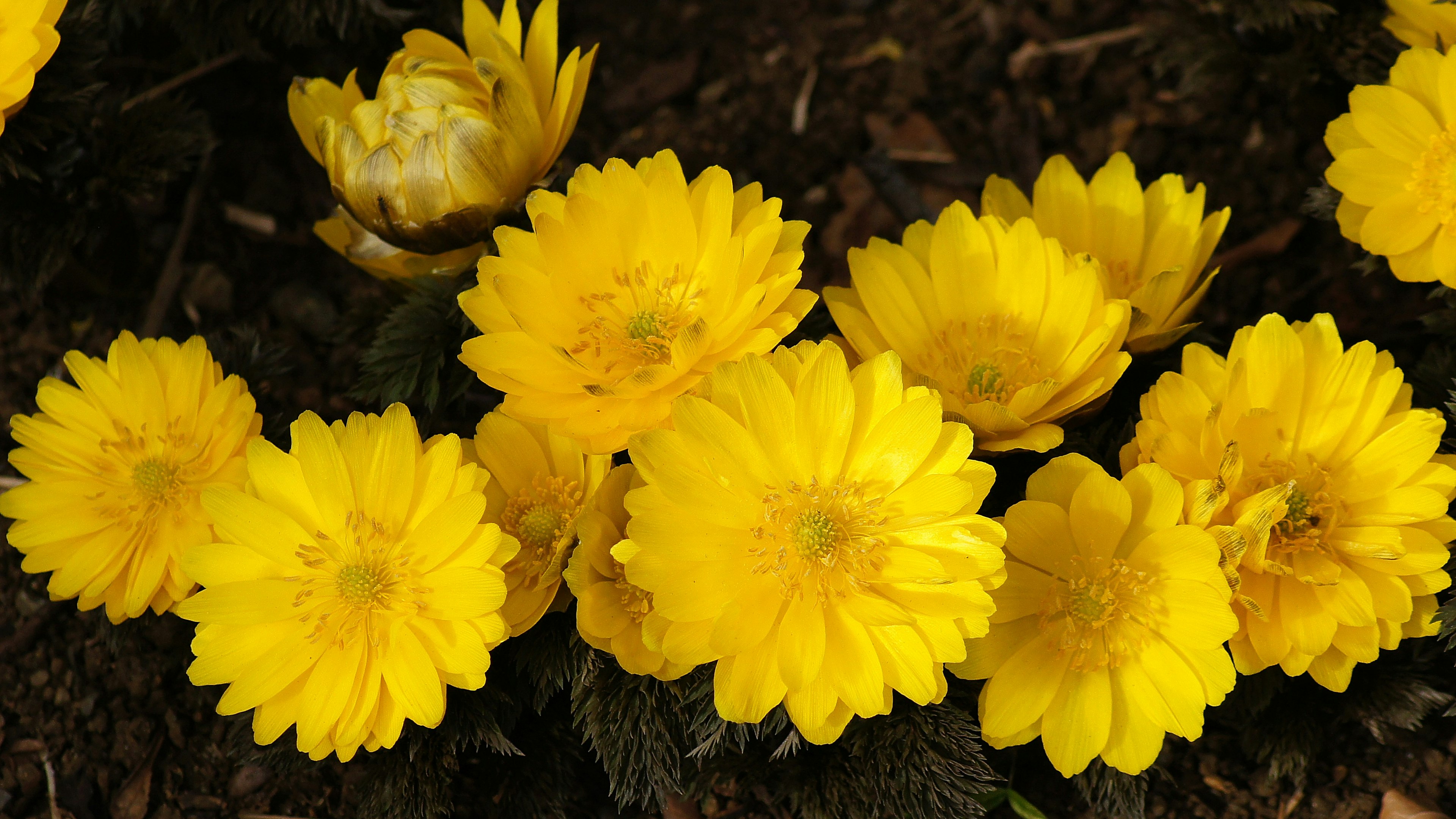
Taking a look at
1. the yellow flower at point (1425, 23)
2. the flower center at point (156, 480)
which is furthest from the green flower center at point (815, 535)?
the yellow flower at point (1425, 23)

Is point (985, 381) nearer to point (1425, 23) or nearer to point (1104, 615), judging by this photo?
point (1104, 615)

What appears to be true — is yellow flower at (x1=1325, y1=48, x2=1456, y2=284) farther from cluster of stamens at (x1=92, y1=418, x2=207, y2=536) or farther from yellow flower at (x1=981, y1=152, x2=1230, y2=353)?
cluster of stamens at (x1=92, y1=418, x2=207, y2=536)

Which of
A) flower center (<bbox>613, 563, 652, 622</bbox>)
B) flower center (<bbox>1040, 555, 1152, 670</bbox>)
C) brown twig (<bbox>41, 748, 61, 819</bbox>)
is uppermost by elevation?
flower center (<bbox>1040, 555, 1152, 670</bbox>)

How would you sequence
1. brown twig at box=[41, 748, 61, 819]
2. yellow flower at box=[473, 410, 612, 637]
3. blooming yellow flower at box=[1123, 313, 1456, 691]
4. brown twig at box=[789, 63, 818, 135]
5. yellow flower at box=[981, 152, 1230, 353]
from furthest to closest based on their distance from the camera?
brown twig at box=[789, 63, 818, 135] < brown twig at box=[41, 748, 61, 819] < yellow flower at box=[981, 152, 1230, 353] < yellow flower at box=[473, 410, 612, 637] < blooming yellow flower at box=[1123, 313, 1456, 691]

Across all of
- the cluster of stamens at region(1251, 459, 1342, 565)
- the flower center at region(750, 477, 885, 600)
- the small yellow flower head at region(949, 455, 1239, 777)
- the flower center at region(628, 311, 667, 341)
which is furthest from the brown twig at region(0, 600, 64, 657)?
the cluster of stamens at region(1251, 459, 1342, 565)

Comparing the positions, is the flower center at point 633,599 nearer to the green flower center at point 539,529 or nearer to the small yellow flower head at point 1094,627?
the green flower center at point 539,529

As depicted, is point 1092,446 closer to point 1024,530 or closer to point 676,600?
point 1024,530

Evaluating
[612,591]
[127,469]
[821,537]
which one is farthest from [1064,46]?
[127,469]
